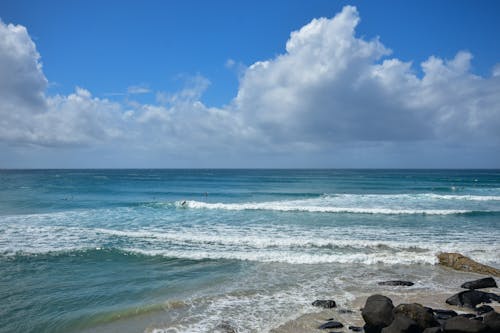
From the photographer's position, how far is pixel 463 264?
42.8ft

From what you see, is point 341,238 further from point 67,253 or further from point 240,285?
point 67,253

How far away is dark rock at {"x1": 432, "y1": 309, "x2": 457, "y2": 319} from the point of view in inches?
334

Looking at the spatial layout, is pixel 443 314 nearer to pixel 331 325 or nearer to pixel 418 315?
pixel 418 315

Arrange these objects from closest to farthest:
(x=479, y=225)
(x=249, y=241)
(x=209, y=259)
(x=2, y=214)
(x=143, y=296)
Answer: (x=143, y=296) → (x=209, y=259) → (x=249, y=241) → (x=479, y=225) → (x=2, y=214)

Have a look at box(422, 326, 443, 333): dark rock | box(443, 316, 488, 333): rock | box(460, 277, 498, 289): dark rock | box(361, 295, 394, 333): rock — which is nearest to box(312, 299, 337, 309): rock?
box(361, 295, 394, 333): rock

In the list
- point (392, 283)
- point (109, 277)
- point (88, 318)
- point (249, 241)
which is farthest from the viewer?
point (249, 241)

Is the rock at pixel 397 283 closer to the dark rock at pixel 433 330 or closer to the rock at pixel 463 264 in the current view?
the rock at pixel 463 264

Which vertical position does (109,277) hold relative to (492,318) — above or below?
below

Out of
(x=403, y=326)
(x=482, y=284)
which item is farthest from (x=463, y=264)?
(x=403, y=326)

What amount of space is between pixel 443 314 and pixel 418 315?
1607 mm

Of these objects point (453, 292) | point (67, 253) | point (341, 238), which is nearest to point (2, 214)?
point (67, 253)

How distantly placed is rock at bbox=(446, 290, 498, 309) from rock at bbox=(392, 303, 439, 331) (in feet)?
7.38

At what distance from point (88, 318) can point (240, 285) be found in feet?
15.0

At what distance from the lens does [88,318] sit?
8938 millimetres
